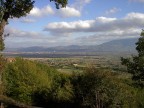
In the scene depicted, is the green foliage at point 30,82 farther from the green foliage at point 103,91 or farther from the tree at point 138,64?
the green foliage at point 103,91

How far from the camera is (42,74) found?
79125 millimetres

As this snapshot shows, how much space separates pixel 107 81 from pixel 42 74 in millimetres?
44472

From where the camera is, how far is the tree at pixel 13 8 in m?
20.6

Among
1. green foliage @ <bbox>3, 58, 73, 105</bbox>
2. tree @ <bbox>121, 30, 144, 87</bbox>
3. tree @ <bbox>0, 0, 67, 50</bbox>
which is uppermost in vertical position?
tree @ <bbox>0, 0, 67, 50</bbox>

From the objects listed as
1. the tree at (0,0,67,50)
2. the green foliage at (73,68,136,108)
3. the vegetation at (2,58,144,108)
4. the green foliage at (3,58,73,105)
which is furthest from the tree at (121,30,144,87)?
the tree at (0,0,67,50)

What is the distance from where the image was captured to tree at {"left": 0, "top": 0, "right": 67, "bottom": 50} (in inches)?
812

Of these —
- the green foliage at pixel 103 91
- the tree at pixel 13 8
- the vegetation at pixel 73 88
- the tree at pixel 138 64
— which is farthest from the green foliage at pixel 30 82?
the tree at pixel 13 8

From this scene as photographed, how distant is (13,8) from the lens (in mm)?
21297

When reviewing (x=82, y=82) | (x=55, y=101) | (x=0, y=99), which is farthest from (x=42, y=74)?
(x=0, y=99)

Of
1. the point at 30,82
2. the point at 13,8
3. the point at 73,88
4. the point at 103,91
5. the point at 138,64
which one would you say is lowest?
the point at 30,82

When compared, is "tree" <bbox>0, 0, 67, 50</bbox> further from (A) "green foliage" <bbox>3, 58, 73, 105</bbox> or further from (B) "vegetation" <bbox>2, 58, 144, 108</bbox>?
(A) "green foliage" <bbox>3, 58, 73, 105</bbox>

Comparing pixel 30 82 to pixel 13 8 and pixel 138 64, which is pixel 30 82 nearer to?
pixel 138 64

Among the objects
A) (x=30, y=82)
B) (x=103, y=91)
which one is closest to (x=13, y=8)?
(x=103, y=91)

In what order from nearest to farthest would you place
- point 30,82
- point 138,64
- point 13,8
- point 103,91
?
point 13,8
point 103,91
point 138,64
point 30,82
